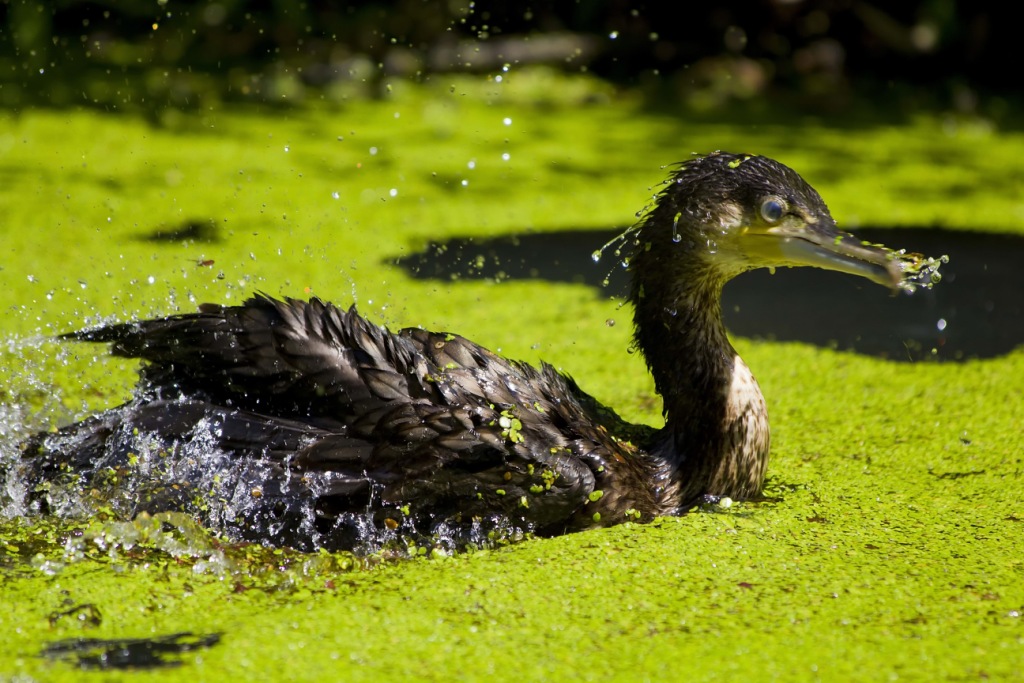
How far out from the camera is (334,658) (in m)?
2.36

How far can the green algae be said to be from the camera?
2.46m

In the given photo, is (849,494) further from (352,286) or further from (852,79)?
(852,79)

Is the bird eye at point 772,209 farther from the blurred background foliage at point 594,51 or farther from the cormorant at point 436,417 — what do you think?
the blurred background foliage at point 594,51

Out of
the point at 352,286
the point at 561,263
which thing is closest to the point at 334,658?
the point at 352,286

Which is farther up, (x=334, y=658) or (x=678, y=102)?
(x=678, y=102)

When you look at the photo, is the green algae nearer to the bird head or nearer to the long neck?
the long neck

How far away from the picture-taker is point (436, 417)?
2.88 metres

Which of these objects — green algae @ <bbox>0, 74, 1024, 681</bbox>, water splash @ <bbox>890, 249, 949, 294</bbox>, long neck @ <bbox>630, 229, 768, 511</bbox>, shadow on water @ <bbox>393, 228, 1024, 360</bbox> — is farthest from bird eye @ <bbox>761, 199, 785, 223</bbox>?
shadow on water @ <bbox>393, 228, 1024, 360</bbox>

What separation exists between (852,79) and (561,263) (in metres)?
4.29

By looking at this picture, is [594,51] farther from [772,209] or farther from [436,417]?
[436,417]

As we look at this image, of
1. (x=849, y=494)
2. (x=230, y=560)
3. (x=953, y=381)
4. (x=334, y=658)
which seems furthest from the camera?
(x=953, y=381)

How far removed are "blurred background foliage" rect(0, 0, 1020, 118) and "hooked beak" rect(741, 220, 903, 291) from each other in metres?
5.26

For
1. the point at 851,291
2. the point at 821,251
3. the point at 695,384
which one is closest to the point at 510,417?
the point at 695,384

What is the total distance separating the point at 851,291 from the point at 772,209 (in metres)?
2.42
